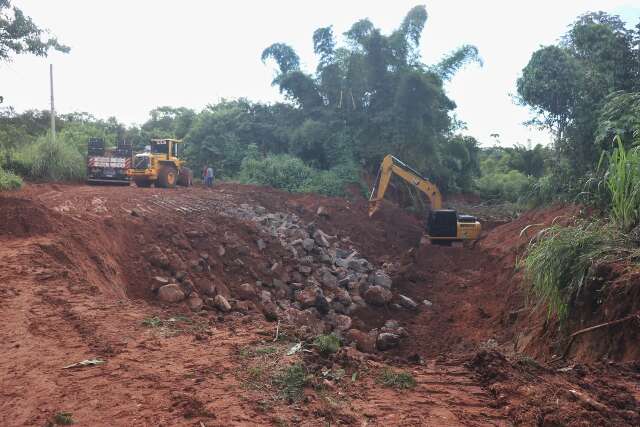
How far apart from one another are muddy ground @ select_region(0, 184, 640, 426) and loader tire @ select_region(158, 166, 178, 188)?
7512 millimetres

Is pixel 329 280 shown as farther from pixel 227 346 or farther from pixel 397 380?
pixel 397 380

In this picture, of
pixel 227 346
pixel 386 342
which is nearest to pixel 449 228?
pixel 386 342

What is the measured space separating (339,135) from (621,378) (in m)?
22.3

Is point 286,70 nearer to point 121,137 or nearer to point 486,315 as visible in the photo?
point 121,137

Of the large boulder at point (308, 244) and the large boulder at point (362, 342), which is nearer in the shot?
the large boulder at point (362, 342)

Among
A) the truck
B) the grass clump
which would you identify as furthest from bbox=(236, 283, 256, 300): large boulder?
the truck

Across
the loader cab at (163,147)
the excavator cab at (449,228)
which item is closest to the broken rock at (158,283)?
the excavator cab at (449,228)

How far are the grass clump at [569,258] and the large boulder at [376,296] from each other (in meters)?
5.12

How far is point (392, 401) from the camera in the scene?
3723 millimetres

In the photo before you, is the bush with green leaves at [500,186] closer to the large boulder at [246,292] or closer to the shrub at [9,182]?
the large boulder at [246,292]

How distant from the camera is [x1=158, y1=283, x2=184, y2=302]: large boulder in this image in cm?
743

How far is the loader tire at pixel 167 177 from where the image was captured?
63.1 feet

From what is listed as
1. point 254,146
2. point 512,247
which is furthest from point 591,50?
point 254,146

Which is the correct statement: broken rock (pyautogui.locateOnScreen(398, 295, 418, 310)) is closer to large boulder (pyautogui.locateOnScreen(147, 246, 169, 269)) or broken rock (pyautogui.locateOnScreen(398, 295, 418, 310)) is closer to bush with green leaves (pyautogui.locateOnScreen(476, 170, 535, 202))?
large boulder (pyautogui.locateOnScreen(147, 246, 169, 269))
